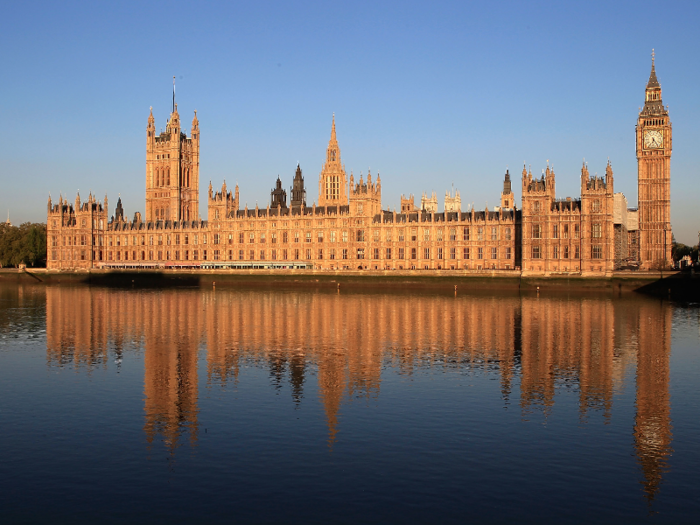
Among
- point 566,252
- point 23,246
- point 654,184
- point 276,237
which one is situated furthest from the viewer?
point 23,246

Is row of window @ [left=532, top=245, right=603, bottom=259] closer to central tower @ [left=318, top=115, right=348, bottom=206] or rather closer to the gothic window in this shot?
the gothic window

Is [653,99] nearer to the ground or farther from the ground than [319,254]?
farther from the ground

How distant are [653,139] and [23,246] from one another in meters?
143

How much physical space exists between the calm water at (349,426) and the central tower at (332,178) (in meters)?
128

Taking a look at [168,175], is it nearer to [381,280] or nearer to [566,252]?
[381,280]

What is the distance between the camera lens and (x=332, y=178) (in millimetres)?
186250

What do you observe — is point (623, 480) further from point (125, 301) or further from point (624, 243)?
point (624, 243)

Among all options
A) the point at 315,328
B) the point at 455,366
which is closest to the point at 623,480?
the point at 455,366

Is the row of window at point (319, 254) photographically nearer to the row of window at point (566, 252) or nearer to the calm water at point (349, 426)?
the row of window at point (566, 252)

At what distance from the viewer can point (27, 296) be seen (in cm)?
10219

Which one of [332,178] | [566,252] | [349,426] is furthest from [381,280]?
[349,426]

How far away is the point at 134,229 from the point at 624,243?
112 m

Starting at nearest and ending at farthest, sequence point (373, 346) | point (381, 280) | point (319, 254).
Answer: point (373, 346) → point (381, 280) → point (319, 254)

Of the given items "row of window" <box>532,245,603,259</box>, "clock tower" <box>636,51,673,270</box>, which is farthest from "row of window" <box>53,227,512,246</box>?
"clock tower" <box>636,51,673,270</box>
